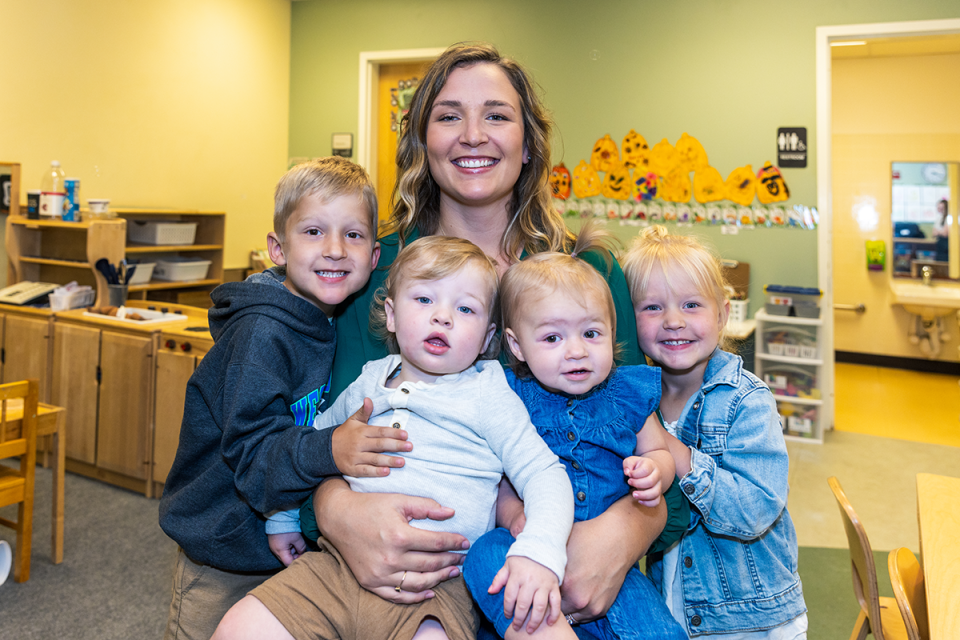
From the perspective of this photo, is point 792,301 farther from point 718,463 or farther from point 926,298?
point 718,463

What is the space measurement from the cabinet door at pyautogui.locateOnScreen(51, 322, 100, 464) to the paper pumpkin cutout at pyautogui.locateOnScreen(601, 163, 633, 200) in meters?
3.38

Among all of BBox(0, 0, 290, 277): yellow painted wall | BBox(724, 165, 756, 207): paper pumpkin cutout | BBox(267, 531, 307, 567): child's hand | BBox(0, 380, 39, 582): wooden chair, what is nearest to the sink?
BBox(724, 165, 756, 207): paper pumpkin cutout

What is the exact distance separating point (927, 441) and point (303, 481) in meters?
4.74

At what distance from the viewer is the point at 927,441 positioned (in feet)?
14.7

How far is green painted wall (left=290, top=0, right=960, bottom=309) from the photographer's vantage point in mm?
4348

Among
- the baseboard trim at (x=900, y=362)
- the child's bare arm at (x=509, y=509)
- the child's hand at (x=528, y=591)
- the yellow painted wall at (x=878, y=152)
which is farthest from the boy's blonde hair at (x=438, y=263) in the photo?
the baseboard trim at (x=900, y=362)

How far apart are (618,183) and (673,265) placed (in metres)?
3.58

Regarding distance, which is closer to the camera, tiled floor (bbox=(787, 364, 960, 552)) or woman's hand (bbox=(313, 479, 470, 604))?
woman's hand (bbox=(313, 479, 470, 604))

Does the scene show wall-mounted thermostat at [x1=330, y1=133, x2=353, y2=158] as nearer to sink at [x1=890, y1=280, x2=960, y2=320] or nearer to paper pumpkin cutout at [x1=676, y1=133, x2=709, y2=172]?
paper pumpkin cutout at [x1=676, y1=133, x2=709, y2=172]

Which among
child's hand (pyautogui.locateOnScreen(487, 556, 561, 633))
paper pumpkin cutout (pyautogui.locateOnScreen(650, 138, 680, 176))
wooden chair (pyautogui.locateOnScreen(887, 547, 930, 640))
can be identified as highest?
paper pumpkin cutout (pyautogui.locateOnScreen(650, 138, 680, 176))

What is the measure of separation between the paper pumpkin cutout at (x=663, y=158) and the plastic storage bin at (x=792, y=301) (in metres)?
1.05

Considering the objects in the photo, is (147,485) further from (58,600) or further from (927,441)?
(927,441)

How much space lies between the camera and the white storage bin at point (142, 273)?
4074 mm

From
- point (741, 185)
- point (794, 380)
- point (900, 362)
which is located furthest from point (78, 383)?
point (900, 362)
